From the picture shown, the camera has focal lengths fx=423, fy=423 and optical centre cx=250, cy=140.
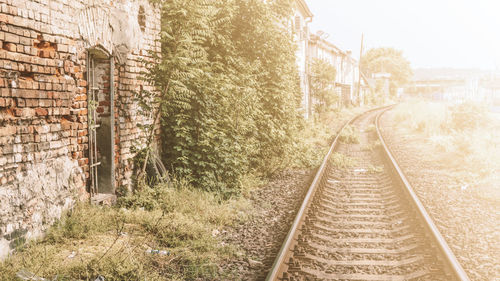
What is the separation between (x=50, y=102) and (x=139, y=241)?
1.91 m

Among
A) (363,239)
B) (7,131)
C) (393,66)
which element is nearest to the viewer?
(7,131)

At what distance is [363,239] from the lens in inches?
216

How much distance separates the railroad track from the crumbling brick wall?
8.71 ft

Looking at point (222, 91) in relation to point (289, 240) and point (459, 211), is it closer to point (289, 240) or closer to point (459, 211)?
point (289, 240)

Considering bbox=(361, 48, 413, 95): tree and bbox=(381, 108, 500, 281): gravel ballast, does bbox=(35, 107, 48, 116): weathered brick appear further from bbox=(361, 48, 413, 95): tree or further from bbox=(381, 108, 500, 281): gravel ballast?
bbox=(361, 48, 413, 95): tree

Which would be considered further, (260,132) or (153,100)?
(260,132)

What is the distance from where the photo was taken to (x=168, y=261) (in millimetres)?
4664

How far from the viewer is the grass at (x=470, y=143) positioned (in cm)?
890

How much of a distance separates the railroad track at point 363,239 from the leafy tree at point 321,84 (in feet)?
54.9

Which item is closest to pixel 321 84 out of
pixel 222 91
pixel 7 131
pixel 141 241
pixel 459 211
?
pixel 222 91

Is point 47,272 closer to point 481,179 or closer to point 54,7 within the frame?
point 54,7

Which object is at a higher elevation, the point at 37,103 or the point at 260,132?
Answer: the point at 37,103

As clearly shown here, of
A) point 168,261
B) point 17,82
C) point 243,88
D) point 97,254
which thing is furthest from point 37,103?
point 243,88

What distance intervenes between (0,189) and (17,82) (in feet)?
3.56
